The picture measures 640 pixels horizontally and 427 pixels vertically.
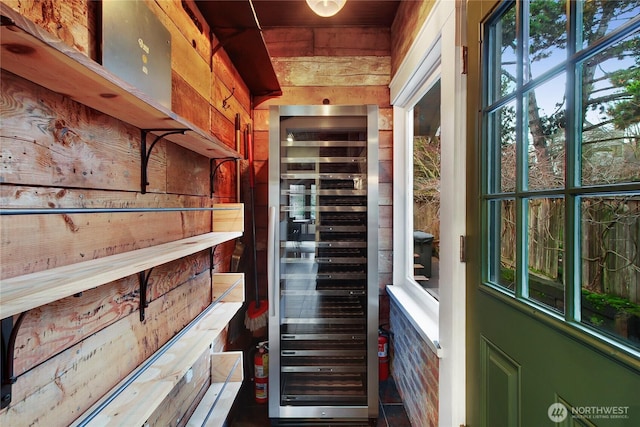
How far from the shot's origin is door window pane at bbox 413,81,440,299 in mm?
1665

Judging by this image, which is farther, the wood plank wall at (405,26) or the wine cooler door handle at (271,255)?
the wine cooler door handle at (271,255)

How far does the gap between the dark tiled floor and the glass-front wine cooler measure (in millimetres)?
134

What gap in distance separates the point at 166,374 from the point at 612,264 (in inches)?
46.5

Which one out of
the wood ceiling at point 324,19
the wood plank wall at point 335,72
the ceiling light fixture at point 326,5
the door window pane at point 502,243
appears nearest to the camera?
the door window pane at point 502,243

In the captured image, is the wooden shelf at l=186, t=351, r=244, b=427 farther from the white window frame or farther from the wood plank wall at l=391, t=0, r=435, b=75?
the wood plank wall at l=391, t=0, r=435, b=75

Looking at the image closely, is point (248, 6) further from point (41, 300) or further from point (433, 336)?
point (433, 336)

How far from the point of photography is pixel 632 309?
57 cm

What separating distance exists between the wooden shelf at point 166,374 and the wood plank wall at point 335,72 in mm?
898

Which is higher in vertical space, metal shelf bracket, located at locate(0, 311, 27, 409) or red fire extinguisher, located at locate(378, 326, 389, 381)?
metal shelf bracket, located at locate(0, 311, 27, 409)

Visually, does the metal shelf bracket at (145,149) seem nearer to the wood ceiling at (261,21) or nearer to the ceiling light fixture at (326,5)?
the wood ceiling at (261,21)

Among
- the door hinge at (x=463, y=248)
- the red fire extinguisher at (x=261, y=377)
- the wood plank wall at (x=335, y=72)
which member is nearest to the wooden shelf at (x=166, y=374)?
the red fire extinguisher at (x=261, y=377)

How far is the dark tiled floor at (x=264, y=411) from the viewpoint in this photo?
1.85 meters

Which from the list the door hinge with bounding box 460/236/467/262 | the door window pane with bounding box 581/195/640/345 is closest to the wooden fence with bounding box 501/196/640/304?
the door window pane with bounding box 581/195/640/345

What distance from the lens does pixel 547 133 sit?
2.56 feet
